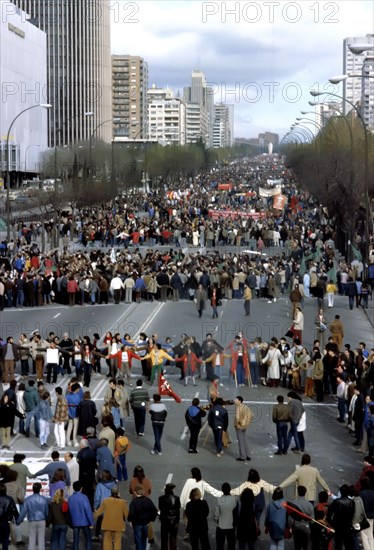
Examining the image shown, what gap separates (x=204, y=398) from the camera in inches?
915

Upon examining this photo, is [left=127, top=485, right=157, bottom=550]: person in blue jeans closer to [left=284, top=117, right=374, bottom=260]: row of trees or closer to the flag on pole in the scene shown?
the flag on pole

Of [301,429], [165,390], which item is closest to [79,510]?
[301,429]

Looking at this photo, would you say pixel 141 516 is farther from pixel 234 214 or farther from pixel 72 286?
pixel 234 214

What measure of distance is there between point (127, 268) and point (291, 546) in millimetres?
24044

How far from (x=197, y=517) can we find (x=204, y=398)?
10.1 m

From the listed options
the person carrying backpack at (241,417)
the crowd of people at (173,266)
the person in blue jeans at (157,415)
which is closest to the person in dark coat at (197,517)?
the person carrying backpack at (241,417)

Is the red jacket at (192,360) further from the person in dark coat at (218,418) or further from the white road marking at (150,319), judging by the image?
the person in dark coat at (218,418)

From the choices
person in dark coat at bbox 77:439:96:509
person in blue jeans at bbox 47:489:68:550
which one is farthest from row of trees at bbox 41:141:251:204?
person in blue jeans at bbox 47:489:68:550

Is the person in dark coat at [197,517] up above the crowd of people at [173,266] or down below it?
below

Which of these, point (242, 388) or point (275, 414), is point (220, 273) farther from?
point (275, 414)

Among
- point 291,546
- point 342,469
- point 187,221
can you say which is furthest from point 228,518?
point 187,221

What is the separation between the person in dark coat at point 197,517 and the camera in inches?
518

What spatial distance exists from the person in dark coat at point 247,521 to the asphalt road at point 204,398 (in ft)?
2.75

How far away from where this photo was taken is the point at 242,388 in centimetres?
2428
